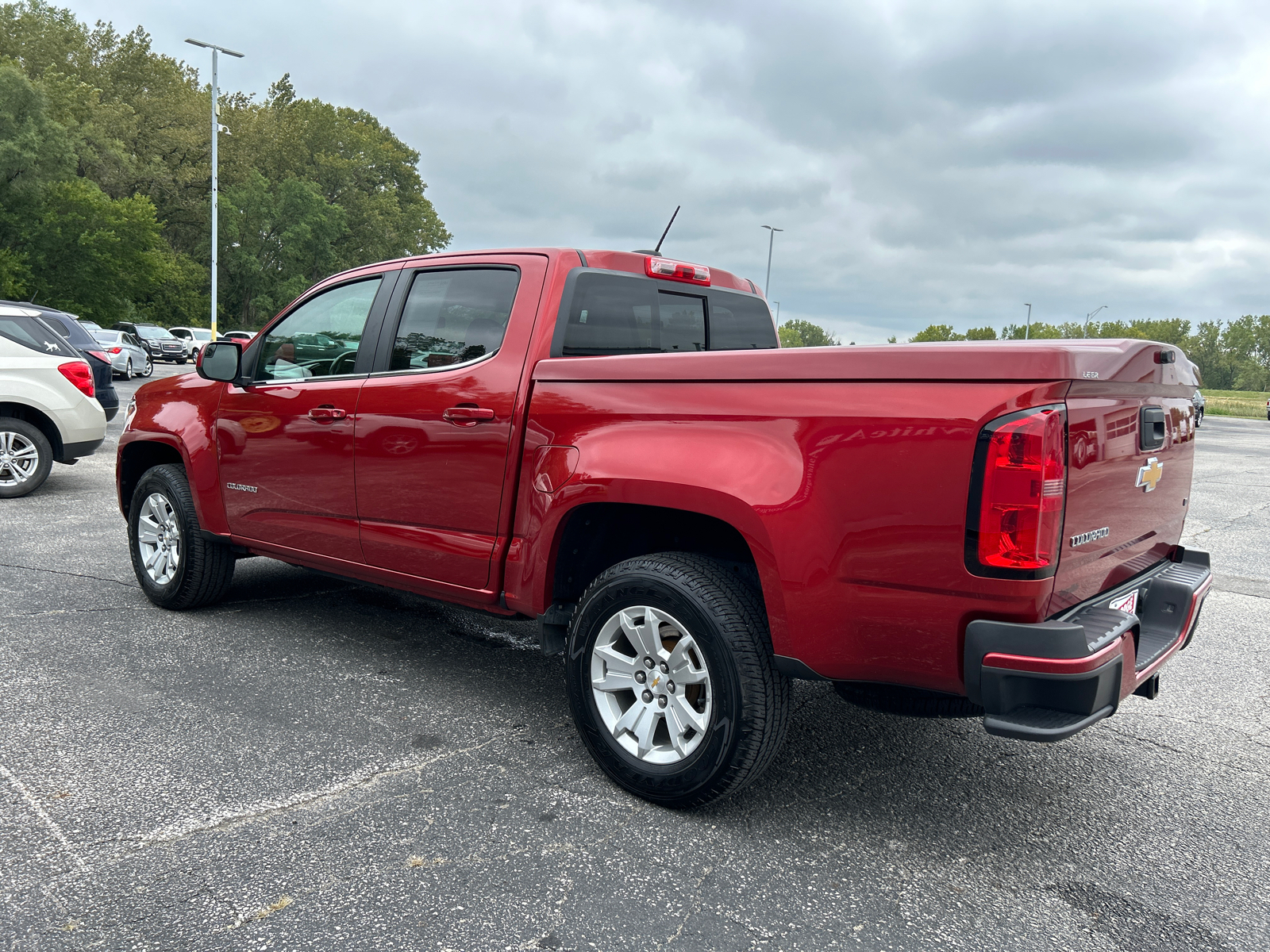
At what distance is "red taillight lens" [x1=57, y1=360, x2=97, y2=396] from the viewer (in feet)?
29.7

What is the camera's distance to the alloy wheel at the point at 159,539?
5.18 meters

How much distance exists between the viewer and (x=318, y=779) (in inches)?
127

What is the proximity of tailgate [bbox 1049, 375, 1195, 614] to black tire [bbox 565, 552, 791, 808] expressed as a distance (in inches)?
33.7

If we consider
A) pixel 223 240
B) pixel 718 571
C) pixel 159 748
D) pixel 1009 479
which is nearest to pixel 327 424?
pixel 159 748

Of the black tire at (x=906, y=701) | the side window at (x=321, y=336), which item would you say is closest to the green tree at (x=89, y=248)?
the side window at (x=321, y=336)

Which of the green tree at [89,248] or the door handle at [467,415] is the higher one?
the green tree at [89,248]

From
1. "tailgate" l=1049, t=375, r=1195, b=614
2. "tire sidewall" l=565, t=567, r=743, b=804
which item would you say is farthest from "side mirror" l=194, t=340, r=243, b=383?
"tailgate" l=1049, t=375, r=1195, b=614

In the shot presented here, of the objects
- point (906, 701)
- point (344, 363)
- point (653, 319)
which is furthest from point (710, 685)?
point (344, 363)

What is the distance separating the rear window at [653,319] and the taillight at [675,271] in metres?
0.04

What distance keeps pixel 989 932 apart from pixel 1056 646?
79 cm

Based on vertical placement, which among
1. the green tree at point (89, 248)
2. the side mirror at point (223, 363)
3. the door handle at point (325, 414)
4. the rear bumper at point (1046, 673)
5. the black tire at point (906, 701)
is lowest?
the black tire at point (906, 701)

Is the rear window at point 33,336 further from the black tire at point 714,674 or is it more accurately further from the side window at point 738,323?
the black tire at point 714,674

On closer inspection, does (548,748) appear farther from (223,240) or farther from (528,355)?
(223,240)

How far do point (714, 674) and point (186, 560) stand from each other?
11.1 ft
